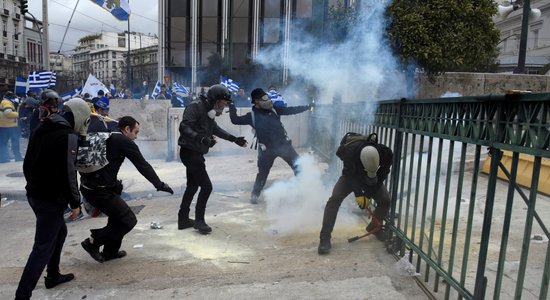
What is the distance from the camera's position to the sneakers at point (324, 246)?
4.06 m

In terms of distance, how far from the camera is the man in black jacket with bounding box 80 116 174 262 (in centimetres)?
395

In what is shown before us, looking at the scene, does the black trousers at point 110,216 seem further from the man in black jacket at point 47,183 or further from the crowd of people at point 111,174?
the man in black jacket at point 47,183

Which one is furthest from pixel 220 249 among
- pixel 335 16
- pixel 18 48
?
pixel 18 48

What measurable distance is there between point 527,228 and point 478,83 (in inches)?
458

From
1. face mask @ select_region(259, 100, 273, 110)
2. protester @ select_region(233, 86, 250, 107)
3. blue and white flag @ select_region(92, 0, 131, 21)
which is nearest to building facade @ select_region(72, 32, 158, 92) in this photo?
blue and white flag @ select_region(92, 0, 131, 21)

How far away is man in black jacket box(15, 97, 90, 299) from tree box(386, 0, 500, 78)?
25.4ft

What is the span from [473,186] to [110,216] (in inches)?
123

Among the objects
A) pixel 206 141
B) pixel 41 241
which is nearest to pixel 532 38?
pixel 206 141

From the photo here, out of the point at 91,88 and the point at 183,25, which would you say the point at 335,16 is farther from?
the point at 183,25

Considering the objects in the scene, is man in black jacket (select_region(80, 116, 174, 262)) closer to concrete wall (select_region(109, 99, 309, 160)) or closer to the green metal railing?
the green metal railing

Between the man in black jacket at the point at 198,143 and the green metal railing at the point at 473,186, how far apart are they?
175cm

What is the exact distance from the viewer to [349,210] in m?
5.51

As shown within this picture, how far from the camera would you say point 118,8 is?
16.8 m

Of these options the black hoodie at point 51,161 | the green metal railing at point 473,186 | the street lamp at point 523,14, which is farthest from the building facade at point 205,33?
the black hoodie at point 51,161
